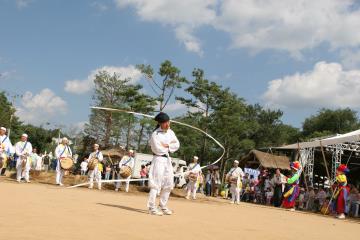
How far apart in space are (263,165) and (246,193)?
3.98 metres

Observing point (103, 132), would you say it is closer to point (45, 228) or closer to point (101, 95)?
point (101, 95)

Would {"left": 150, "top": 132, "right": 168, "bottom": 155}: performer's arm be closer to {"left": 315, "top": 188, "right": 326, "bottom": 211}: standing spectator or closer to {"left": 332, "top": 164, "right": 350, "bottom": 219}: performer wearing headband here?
{"left": 332, "top": 164, "right": 350, "bottom": 219}: performer wearing headband

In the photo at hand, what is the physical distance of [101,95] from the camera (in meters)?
43.7

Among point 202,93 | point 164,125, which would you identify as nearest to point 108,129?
point 202,93

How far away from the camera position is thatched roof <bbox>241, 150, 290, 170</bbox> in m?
28.9

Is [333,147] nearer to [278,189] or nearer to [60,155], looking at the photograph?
[278,189]

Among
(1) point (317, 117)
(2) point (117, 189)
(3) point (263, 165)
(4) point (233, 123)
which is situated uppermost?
(1) point (317, 117)

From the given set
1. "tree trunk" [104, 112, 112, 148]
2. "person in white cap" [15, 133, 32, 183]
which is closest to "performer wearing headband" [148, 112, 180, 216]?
"person in white cap" [15, 133, 32, 183]

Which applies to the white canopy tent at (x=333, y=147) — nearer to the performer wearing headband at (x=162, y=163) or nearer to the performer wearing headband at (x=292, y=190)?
the performer wearing headband at (x=292, y=190)

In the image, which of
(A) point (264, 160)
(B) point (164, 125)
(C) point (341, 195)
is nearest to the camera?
(B) point (164, 125)

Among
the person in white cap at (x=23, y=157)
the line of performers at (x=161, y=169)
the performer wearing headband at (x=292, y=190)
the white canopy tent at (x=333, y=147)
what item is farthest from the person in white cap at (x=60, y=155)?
the white canopy tent at (x=333, y=147)

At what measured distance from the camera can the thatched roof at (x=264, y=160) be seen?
2892 cm

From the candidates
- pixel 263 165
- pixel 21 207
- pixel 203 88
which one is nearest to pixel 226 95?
pixel 203 88

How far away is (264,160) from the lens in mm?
29016
